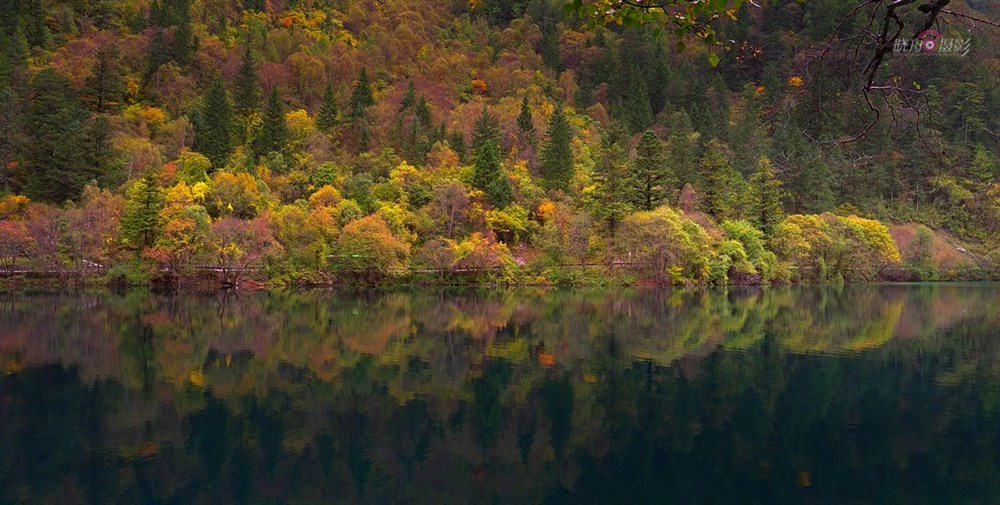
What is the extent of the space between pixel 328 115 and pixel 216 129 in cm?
1341

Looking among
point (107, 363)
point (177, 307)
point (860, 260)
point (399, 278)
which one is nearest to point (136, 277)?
point (177, 307)

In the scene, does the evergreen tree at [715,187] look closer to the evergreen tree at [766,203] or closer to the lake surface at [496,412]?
the evergreen tree at [766,203]

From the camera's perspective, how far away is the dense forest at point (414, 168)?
52781 mm

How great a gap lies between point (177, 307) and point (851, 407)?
3408 centimetres

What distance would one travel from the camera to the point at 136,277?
50000mm

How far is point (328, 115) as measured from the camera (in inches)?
2933

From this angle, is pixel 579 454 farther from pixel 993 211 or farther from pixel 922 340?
pixel 993 211

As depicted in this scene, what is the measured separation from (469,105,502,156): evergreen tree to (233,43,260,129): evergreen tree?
2393 cm

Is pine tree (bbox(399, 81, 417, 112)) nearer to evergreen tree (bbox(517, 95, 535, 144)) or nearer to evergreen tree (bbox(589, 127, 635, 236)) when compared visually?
evergreen tree (bbox(517, 95, 535, 144))

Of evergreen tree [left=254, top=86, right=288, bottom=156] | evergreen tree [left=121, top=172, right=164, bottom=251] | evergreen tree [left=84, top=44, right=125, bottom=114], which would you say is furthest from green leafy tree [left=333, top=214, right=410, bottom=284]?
evergreen tree [left=84, top=44, right=125, bottom=114]

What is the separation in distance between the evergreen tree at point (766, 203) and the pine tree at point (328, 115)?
44089 millimetres

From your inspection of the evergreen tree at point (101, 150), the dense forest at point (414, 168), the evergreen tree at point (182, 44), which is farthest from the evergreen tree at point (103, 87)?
the evergreen tree at point (101, 150)

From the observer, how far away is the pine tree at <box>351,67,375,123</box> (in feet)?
250

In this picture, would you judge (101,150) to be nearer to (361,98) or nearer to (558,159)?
(361,98)
